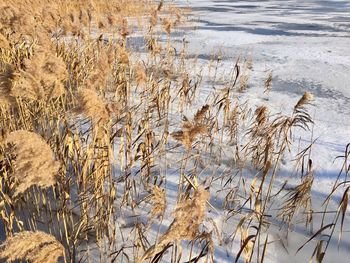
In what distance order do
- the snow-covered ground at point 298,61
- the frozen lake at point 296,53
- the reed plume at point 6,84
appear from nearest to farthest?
the reed plume at point 6,84 < the snow-covered ground at point 298,61 < the frozen lake at point 296,53

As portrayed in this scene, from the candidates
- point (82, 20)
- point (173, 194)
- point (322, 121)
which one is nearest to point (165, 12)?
point (82, 20)

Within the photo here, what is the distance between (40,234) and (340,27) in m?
8.96

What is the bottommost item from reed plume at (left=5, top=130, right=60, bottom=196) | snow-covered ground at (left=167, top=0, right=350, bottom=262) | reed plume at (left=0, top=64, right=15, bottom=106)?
snow-covered ground at (left=167, top=0, right=350, bottom=262)

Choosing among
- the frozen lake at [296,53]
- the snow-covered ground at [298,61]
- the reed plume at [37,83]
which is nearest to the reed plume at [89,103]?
the reed plume at [37,83]

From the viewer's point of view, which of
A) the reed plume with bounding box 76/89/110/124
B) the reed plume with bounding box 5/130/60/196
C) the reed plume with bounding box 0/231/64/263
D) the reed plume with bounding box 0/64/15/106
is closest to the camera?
the reed plume with bounding box 0/231/64/263

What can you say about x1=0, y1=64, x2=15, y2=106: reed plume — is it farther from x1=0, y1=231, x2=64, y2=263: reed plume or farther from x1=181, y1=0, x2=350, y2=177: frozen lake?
x1=181, y1=0, x2=350, y2=177: frozen lake

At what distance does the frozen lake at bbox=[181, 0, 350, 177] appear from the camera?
327cm

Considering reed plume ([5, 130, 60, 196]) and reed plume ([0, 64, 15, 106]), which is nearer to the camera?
reed plume ([5, 130, 60, 196])

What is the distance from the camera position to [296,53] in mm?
6008

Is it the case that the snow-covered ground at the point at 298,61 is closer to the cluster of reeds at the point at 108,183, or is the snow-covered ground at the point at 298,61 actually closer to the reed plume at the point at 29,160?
the cluster of reeds at the point at 108,183

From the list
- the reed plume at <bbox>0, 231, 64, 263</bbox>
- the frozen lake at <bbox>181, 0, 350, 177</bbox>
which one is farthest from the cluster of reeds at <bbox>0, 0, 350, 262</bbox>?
the frozen lake at <bbox>181, 0, 350, 177</bbox>

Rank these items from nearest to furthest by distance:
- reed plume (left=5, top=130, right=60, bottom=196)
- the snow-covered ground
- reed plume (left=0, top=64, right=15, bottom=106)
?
reed plume (left=5, top=130, right=60, bottom=196), reed plume (left=0, top=64, right=15, bottom=106), the snow-covered ground

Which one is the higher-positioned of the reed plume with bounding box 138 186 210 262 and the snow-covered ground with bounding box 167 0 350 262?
the reed plume with bounding box 138 186 210 262

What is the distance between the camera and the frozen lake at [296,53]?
3273 millimetres
